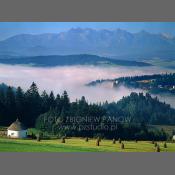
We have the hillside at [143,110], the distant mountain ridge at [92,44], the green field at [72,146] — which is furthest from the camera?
the hillside at [143,110]

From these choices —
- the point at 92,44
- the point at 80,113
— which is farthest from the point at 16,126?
the point at 92,44

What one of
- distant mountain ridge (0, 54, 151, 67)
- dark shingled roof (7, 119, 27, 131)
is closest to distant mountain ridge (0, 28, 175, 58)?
distant mountain ridge (0, 54, 151, 67)

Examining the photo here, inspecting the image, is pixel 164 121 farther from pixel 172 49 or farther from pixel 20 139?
pixel 20 139

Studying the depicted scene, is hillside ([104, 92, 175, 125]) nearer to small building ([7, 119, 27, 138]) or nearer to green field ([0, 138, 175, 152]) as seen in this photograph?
green field ([0, 138, 175, 152])

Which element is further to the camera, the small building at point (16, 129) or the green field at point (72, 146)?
the small building at point (16, 129)

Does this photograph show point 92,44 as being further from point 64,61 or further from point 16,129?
point 16,129

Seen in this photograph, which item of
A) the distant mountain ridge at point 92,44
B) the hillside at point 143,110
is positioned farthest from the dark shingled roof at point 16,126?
the hillside at point 143,110

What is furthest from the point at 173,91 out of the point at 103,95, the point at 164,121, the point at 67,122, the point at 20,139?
the point at 20,139

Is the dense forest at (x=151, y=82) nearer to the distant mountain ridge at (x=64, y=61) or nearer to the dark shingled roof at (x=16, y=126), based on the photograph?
the distant mountain ridge at (x=64, y=61)
